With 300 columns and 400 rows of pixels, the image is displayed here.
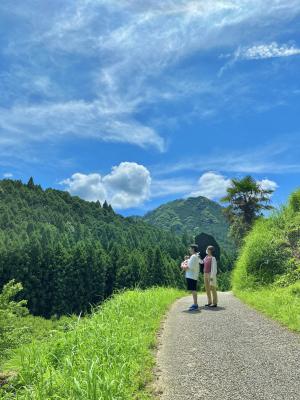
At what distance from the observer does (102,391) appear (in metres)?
4.60

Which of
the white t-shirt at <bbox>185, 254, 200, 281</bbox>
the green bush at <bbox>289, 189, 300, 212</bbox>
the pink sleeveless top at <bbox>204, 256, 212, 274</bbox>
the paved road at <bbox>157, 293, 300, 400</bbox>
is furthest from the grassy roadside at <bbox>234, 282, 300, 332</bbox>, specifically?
the green bush at <bbox>289, 189, 300, 212</bbox>

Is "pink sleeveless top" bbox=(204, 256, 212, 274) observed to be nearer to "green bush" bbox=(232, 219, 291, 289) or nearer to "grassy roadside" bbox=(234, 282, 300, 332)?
"grassy roadside" bbox=(234, 282, 300, 332)

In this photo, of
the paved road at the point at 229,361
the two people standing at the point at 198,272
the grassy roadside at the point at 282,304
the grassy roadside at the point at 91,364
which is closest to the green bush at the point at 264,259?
the grassy roadside at the point at 282,304

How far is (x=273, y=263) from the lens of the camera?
630 inches

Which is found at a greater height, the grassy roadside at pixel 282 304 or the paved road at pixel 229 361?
the grassy roadside at pixel 282 304

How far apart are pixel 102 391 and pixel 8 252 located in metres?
91.0

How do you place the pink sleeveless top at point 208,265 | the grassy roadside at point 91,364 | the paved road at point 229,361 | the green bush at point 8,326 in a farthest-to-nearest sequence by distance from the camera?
the green bush at point 8,326
the pink sleeveless top at point 208,265
the paved road at point 229,361
the grassy roadside at point 91,364

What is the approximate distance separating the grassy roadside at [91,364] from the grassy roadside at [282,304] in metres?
2.82

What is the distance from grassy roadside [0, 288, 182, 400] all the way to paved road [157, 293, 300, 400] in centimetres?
34

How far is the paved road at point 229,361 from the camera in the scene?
529 cm

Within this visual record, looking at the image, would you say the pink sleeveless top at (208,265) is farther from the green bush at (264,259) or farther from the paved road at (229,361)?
the paved road at (229,361)

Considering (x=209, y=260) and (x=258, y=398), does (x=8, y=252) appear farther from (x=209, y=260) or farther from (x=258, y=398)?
(x=258, y=398)

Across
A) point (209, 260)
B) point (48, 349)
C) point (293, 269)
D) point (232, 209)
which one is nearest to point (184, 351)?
point (48, 349)

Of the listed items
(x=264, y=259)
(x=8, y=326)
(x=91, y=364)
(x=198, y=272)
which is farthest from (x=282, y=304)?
(x=8, y=326)
